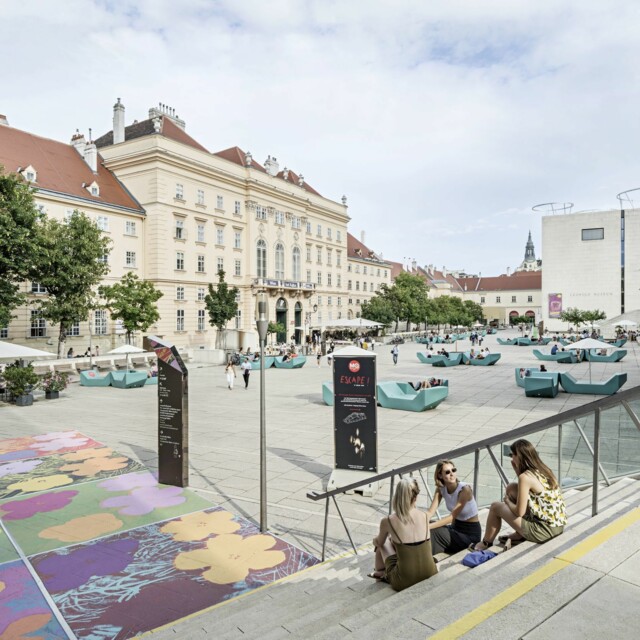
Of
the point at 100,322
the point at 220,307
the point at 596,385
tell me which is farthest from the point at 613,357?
the point at 100,322

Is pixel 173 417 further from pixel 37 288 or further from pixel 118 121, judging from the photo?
pixel 118 121

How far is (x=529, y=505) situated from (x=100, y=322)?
134 ft

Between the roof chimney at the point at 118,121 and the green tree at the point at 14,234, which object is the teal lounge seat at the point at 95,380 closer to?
the green tree at the point at 14,234

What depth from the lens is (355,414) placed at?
9945 mm

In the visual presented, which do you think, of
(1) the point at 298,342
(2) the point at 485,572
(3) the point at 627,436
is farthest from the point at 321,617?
(1) the point at 298,342

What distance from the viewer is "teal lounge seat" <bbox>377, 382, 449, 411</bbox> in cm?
1758

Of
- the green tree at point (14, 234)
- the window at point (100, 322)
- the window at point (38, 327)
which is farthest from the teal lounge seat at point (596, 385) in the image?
the window at point (38, 327)

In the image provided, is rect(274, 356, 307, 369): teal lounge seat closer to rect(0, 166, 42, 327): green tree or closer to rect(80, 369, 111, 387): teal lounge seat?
rect(80, 369, 111, 387): teal lounge seat

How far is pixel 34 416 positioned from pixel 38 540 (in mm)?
12082

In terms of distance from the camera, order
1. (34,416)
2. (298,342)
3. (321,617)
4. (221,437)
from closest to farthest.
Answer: (321,617) < (221,437) < (34,416) < (298,342)

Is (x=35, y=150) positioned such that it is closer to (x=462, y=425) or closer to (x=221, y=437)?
(x=221, y=437)

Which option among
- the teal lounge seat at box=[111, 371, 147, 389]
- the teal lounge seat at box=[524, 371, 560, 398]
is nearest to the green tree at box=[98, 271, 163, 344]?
the teal lounge seat at box=[111, 371, 147, 389]

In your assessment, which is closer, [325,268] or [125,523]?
[125,523]

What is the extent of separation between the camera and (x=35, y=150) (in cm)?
4141
